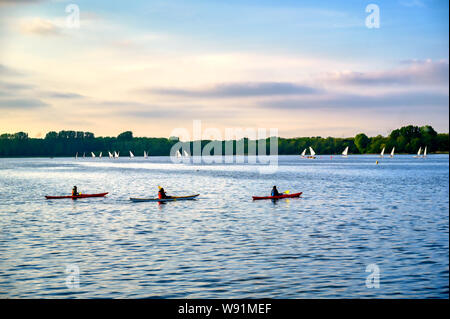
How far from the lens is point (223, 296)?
2172 cm

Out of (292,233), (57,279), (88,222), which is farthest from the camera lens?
(88,222)

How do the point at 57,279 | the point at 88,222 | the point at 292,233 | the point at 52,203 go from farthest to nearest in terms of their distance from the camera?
the point at 52,203 → the point at 88,222 → the point at 292,233 → the point at 57,279

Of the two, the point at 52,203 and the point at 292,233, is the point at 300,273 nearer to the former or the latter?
the point at 292,233

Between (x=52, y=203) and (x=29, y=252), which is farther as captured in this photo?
(x=52, y=203)

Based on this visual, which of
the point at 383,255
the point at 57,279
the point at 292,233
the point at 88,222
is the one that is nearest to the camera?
the point at 57,279

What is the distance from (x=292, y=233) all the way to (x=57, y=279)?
65.7ft

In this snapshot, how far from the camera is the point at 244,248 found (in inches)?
1281

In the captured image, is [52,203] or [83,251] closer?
[83,251]

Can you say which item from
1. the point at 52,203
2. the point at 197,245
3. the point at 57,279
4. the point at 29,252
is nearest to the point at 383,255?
the point at 197,245

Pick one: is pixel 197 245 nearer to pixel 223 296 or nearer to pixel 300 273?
pixel 300 273
